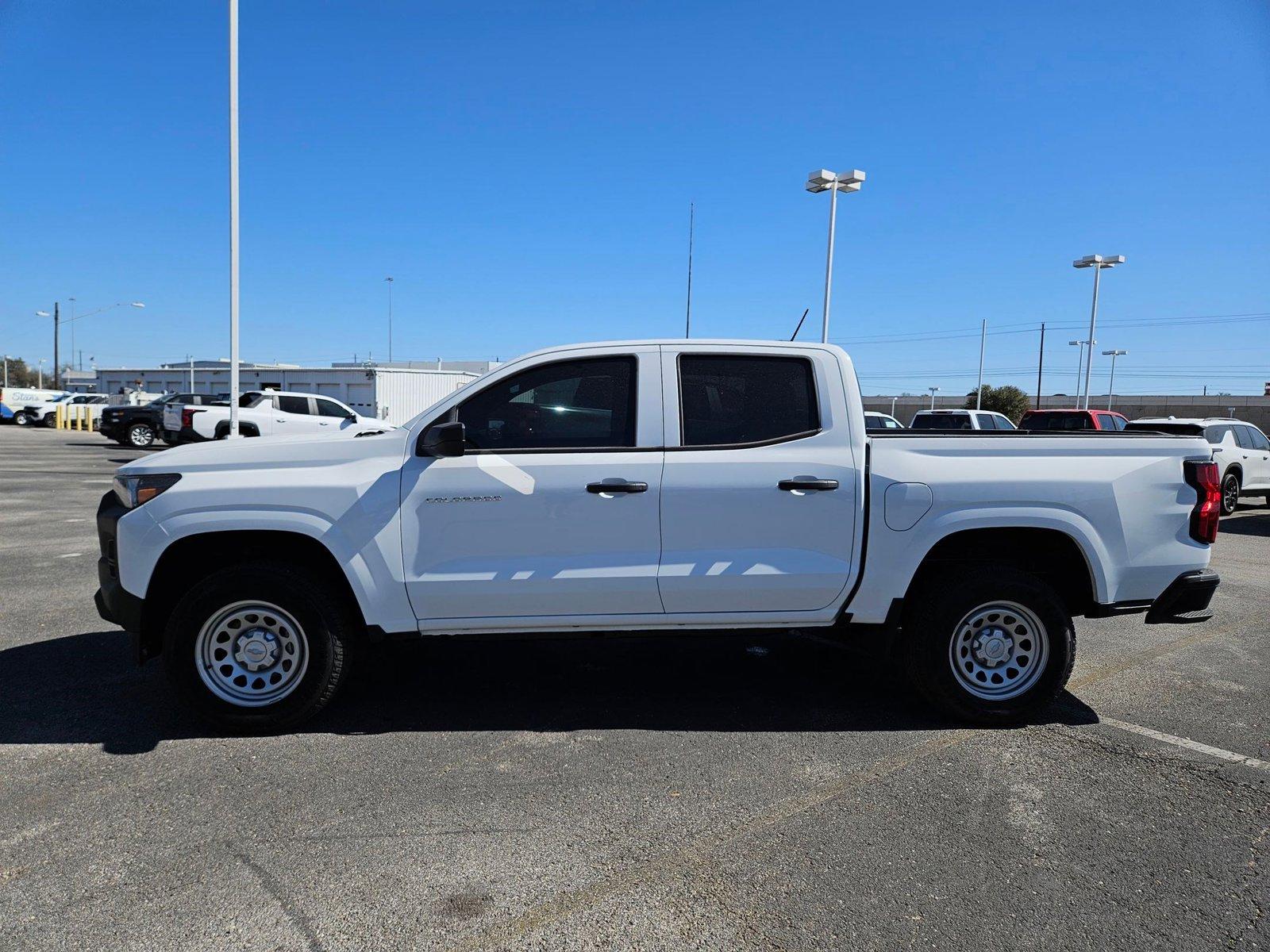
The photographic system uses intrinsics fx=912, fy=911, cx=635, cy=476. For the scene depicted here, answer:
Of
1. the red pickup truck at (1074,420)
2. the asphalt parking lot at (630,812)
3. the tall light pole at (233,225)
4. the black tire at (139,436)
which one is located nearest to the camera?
the asphalt parking lot at (630,812)

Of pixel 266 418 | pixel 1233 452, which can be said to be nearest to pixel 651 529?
pixel 1233 452

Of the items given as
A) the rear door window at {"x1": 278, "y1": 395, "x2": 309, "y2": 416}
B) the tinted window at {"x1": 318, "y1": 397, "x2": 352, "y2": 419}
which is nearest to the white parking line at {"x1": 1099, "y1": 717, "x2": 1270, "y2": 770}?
the rear door window at {"x1": 278, "y1": 395, "x2": 309, "y2": 416}

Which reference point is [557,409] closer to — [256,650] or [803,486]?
[803,486]

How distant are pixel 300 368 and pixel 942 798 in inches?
2197

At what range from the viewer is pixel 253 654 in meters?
4.42

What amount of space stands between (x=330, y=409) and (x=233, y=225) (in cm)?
674

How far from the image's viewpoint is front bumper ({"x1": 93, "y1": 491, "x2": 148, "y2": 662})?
A: 14.3 feet

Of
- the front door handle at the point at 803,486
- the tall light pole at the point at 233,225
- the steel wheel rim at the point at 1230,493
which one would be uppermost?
→ the tall light pole at the point at 233,225

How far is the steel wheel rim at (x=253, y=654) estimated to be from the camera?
4.39 meters

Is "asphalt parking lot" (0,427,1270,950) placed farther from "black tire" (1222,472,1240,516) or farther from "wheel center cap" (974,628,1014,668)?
"black tire" (1222,472,1240,516)

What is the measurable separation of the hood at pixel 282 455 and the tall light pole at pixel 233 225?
13675 millimetres

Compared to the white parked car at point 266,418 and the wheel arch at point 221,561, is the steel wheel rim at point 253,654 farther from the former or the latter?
the white parked car at point 266,418

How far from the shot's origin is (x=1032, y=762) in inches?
166

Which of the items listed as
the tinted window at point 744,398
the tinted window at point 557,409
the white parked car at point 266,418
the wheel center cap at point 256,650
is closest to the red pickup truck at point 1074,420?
the white parked car at point 266,418
